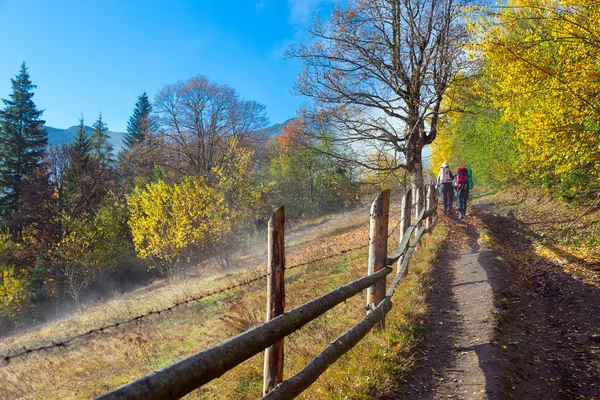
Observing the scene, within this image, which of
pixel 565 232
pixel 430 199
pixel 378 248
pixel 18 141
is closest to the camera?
pixel 378 248

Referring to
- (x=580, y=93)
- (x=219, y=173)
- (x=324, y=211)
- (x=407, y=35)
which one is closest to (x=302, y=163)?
(x=324, y=211)

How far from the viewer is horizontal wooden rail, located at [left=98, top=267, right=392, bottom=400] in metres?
1.52

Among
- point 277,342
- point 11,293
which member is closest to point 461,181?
point 277,342

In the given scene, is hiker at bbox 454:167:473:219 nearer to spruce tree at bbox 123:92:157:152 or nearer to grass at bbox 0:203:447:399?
grass at bbox 0:203:447:399

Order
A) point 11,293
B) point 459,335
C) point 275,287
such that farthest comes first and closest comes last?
point 11,293
point 459,335
point 275,287

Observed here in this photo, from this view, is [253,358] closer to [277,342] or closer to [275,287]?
[277,342]

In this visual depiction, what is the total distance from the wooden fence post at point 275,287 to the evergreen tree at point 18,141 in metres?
35.8

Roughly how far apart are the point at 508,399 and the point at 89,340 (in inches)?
445

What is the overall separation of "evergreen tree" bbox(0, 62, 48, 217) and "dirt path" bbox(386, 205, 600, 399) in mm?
35495

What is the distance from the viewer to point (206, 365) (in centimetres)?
188

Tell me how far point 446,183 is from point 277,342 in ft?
41.5

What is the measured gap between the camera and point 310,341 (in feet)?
16.4

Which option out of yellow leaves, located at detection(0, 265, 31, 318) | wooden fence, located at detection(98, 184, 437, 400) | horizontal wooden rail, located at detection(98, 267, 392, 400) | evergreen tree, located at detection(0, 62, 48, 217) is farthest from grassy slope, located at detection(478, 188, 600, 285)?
evergreen tree, located at detection(0, 62, 48, 217)

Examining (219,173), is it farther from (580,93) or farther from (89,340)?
(580,93)
